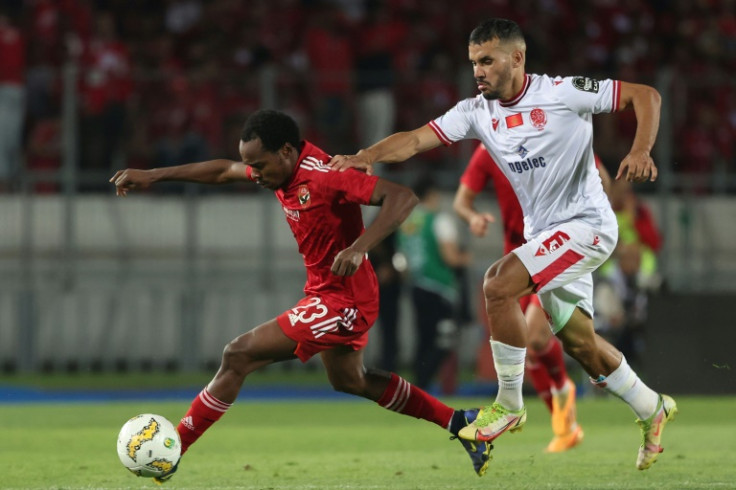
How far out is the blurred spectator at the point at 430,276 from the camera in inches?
559

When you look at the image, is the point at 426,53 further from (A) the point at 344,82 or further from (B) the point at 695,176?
(B) the point at 695,176

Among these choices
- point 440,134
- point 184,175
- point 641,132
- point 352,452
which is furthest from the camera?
point 352,452

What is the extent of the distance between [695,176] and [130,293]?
24.0 feet

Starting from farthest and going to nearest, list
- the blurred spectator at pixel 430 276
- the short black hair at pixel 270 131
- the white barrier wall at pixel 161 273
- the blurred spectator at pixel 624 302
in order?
1. the white barrier wall at pixel 161 273
2. the blurred spectator at pixel 624 302
3. the blurred spectator at pixel 430 276
4. the short black hair at pixel 270 131

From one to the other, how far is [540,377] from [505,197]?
1.39m

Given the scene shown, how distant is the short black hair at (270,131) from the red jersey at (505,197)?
239 centimetres

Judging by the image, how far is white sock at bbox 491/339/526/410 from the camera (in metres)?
7.21

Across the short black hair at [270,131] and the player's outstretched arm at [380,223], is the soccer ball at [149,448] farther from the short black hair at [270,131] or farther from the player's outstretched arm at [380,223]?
the short black hair at [270,131]

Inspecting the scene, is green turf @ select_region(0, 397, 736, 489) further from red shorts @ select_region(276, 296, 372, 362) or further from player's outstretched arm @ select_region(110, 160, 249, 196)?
player's outstretched arm @ select_region(110, 160, 249, 196)

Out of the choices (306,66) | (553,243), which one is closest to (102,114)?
(306,66)

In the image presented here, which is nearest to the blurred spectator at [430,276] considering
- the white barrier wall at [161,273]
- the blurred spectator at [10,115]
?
the white barrier wall at [161,273]

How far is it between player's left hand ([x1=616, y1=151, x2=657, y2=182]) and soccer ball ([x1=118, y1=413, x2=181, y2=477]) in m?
2.75

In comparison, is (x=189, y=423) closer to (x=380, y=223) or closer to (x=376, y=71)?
(x=380, y=223)

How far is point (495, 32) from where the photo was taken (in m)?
7.22
